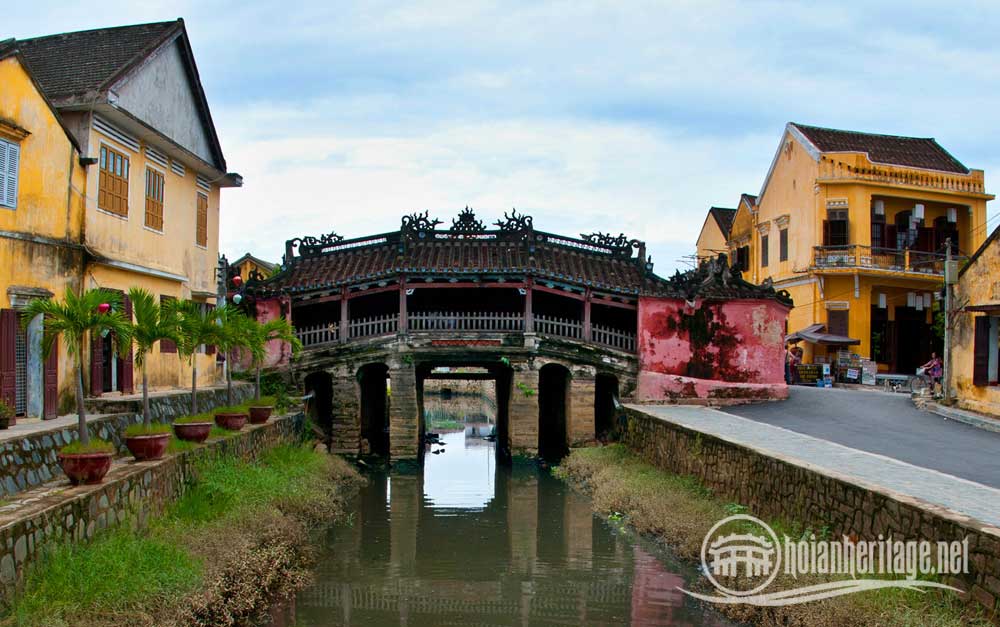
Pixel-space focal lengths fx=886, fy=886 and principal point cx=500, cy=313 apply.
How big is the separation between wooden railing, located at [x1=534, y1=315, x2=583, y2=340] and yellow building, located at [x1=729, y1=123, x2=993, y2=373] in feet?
26.8

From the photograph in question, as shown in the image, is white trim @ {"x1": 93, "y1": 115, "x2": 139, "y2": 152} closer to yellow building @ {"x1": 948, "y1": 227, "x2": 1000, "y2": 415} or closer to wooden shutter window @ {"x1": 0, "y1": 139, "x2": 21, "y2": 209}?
wooden shutter window @ {"x1": 0, "y1": 139, "x2": 21, "y2": 209}

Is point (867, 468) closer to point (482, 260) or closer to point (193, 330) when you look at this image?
point (193, 330)

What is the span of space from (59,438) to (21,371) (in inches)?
82.6

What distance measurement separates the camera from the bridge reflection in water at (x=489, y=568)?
9.88 m

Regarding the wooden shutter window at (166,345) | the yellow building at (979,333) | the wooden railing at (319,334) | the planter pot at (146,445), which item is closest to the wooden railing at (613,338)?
the wooden railing at (319,334)

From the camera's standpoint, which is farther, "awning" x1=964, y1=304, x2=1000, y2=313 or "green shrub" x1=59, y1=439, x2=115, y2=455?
"awning" x1=964, y1=304, x2=1000, y2=313

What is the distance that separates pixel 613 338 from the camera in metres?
23.7

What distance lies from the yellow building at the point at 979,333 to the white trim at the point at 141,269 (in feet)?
51.1

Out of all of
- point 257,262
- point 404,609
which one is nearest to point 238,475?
point 404,609

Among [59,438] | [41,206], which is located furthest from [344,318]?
[59,438]

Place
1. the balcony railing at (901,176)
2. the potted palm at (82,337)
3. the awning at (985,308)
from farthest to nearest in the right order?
the balcony railing at (901,176), the awning at (985,308), the potted palm at (82,337)

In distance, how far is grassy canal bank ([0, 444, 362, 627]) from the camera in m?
7.29

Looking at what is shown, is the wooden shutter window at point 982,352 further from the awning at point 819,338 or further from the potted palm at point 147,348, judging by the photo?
the potted palm at point 147,348

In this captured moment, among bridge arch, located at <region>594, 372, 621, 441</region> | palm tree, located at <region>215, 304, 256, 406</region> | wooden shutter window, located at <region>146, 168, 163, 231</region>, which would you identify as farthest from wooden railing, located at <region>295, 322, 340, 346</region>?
bridge arch, located at <region>594, 372, 621, 441</region>
